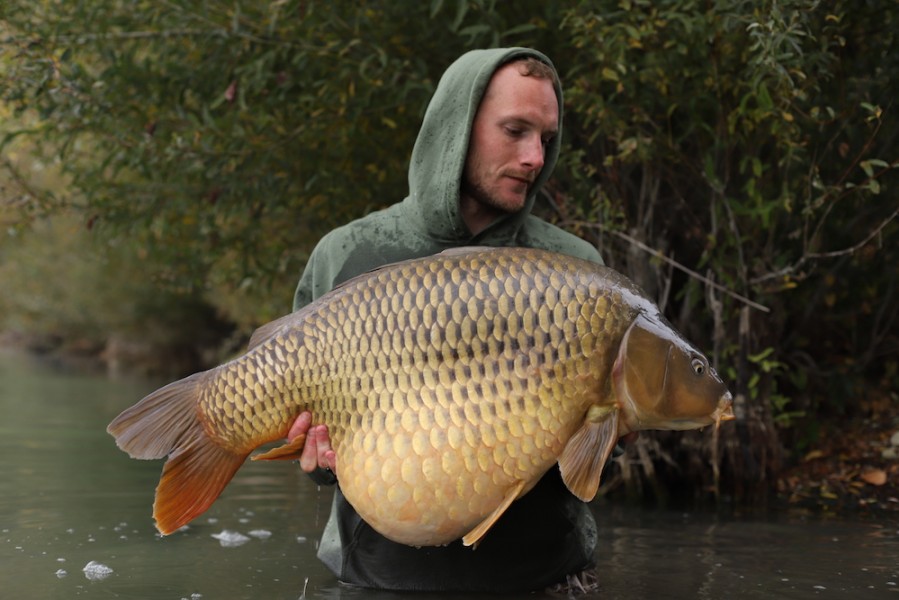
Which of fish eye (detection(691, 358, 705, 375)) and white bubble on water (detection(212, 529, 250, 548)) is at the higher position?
fish eye (detection(691, 358, 705, 375))

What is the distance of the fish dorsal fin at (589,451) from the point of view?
268 cm

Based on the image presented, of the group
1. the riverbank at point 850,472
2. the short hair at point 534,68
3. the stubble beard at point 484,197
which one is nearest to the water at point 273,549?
the riverbank at point 850,472

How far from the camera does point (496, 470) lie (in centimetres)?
267

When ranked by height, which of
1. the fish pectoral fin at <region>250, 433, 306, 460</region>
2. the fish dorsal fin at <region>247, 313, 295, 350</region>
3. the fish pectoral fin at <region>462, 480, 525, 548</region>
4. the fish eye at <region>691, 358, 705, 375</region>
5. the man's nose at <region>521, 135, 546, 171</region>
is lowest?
the fish pectoral fin at <region>462, 480, 525, 548</region>

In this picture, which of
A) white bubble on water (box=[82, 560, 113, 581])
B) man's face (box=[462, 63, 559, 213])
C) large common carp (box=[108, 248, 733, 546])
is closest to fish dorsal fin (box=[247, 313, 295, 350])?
large common carp (box=[108, 248, 733, 546])

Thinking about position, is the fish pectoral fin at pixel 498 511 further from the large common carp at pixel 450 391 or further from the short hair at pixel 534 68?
the short hair at pixel 534 68

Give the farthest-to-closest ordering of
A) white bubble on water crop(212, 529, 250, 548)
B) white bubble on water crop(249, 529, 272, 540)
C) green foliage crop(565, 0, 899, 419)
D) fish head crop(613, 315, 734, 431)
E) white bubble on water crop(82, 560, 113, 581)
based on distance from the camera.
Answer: green foliage crop(565, 0, 899, 419) < white bubble on water crop(249, 529, 272, 540) < white bubble on water crop(212, 529, 250, 548) < white bubble on water crop(82, 560, 113, 581) < fish head crop(613, 315, 734, 431)

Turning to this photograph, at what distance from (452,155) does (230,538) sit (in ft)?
7.42

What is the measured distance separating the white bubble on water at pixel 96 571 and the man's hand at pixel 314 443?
59.9 inches

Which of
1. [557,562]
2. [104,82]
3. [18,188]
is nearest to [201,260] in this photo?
[18,188]

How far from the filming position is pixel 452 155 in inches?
128

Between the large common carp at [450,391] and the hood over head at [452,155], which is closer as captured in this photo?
the large common carp at [450,391]

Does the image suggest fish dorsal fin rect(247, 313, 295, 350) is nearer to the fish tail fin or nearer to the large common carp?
the large common carp

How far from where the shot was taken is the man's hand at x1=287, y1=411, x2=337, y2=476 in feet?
9.23
